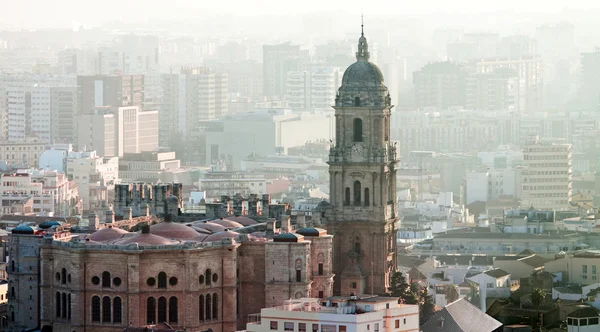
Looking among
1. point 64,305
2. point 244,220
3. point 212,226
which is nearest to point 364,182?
point 244,220

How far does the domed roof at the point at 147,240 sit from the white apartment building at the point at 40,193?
7091cm

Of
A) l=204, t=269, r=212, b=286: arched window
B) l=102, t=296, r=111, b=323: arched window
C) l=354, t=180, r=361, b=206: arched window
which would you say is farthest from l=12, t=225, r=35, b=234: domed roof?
l=354, t=180, r=361, b=206: arched window

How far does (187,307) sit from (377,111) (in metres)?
18.2

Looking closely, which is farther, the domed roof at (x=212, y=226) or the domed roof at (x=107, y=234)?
the domed roof at (x=212, y=226)

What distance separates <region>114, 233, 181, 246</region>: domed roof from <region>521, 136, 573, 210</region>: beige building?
3300 inches

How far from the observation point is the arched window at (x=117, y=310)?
3789 inches

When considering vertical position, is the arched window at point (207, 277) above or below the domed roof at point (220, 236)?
below

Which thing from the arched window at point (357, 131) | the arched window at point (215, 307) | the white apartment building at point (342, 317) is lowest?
the arched window at point (215, 307)

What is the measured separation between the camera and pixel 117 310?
96.4 meters

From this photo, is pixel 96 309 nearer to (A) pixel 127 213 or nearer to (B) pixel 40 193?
(A) pixel 127 213

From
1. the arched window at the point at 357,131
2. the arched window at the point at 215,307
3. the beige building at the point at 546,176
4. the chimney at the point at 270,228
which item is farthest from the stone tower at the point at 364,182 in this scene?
the beige building at the point at 546,176

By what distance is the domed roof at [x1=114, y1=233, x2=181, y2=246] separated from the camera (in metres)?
96.7

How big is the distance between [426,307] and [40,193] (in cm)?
7378

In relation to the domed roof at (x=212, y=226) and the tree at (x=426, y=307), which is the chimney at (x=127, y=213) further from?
the tree at (x=426, y=307)
